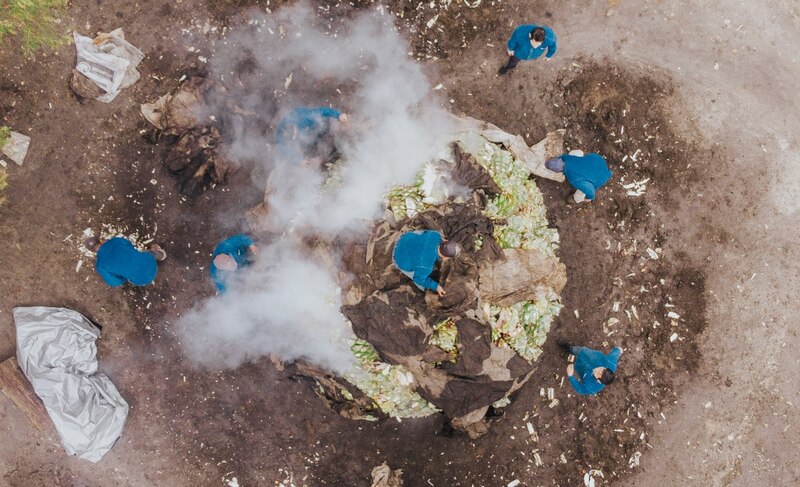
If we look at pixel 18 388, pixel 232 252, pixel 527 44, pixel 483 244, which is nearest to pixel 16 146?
pixel 18 388

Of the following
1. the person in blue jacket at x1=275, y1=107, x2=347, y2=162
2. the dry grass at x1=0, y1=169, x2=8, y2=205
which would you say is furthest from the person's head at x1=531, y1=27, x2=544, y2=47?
the dry grass at x1=0, y1=169, x2=8, y2=205

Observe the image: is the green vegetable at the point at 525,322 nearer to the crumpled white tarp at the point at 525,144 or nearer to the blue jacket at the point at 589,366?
the blue jacket at the point at 589,366

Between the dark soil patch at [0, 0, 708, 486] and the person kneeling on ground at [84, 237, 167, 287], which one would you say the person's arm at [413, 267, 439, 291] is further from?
the person kneeling on ground at [84, 237, 167, 287]

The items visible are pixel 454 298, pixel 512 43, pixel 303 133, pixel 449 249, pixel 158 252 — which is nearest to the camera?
pixel 449 249

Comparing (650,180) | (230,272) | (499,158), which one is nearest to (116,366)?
(230,272)

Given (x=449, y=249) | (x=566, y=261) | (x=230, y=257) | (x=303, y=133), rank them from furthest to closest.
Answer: (x=566, y=261)
(x=303, y=133)
(x=230, y=257)
(x=449, y=249)

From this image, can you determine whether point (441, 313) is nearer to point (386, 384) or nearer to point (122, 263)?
point (386, 384)

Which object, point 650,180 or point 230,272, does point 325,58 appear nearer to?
point 230,272
